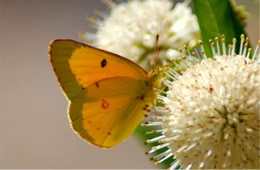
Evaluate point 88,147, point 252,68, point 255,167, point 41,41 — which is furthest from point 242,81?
point 41,41

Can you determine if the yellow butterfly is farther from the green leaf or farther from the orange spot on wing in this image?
the green leaf

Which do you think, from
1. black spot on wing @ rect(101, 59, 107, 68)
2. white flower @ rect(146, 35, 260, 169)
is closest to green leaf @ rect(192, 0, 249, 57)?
white flower @ rect(146, 35, 260, 169)

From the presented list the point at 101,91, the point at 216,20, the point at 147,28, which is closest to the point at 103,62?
the point at 101,91

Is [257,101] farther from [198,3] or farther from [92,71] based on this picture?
[92,71]

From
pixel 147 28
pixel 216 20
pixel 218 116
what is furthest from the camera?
pixel 147 28

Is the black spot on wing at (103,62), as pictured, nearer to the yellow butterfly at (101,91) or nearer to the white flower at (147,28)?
→ the yellow butterfly at (101,91)

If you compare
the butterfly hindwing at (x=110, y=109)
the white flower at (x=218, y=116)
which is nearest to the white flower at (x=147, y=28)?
the butterfly hindwing at (x=110, y=109)

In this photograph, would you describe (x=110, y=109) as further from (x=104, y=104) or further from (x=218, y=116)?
(x=218, y=116)
